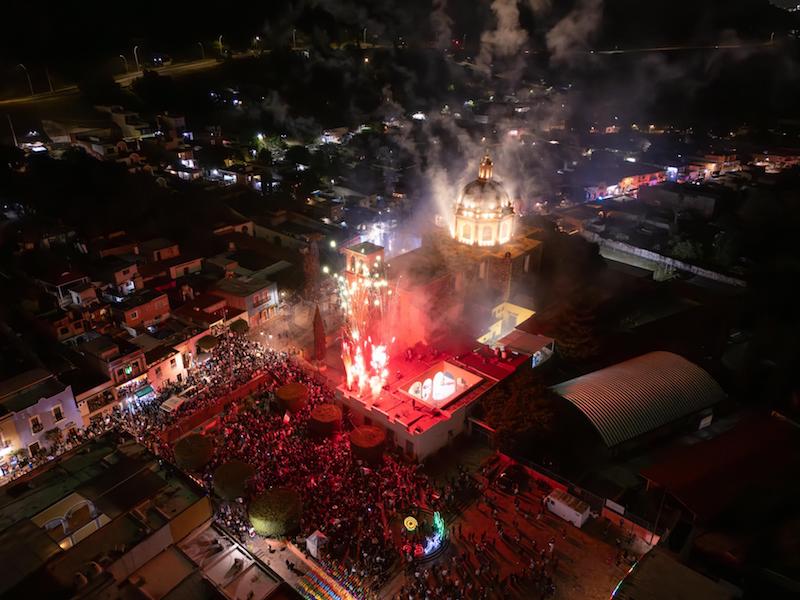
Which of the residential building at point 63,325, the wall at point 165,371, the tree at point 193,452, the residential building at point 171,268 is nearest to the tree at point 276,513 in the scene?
the tree at point 193,452

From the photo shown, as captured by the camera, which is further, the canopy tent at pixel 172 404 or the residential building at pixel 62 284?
the residential building at pixel 62 284

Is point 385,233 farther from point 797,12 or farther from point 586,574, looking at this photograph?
point 797,12

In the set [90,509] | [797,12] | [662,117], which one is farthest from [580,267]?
[797,12]

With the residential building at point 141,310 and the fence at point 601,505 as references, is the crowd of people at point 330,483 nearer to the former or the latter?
the fence at point 601,505

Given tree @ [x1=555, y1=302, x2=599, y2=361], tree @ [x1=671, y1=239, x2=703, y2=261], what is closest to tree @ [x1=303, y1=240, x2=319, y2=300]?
tree @ [x1=555, y1=302, x2=599, y2=361]

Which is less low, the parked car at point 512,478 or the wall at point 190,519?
the wall at point 190,519

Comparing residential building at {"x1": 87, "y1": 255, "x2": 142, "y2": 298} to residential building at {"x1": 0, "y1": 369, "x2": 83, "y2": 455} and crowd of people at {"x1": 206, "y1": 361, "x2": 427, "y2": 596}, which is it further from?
crowd of people at {"x1": 206, "y1": 361, "x2": 427, "y2": 596}

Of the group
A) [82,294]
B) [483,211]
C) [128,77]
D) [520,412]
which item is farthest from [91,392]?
[128,77]
